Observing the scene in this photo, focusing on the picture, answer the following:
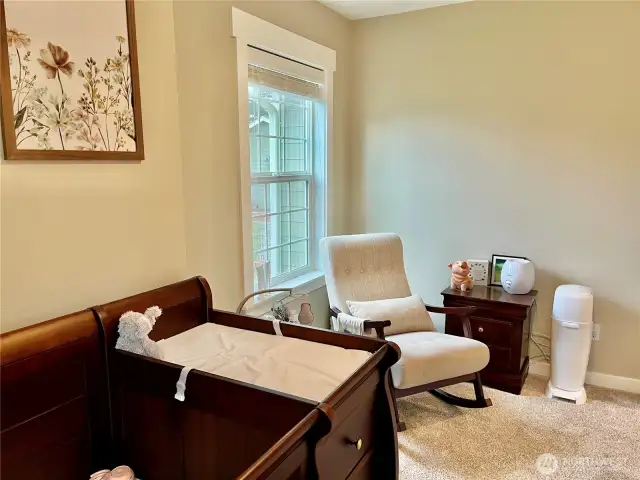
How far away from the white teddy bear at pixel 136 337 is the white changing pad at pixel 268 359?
8cm

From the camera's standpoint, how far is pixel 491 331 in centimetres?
298

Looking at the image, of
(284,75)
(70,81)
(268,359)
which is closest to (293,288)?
(284,75)

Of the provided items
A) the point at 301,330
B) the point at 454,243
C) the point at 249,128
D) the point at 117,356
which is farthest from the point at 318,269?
the point at 117,356

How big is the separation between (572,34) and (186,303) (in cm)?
273

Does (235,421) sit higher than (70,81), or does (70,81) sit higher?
(70,81)

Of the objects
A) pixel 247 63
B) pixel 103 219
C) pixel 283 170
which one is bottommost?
pixel 103 219

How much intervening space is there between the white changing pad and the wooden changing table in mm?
64

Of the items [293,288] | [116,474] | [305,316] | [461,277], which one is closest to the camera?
[116,474]

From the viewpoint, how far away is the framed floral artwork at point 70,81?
1.29 meters

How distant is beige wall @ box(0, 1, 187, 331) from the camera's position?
1337 millimetres

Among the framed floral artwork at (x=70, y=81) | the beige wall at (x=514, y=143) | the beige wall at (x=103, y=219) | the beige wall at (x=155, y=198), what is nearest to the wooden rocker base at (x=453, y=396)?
the beige wall at (x=514, y=143)

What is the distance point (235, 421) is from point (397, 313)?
1712mm

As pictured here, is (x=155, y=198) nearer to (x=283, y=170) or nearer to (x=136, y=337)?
(x=136, y=337)

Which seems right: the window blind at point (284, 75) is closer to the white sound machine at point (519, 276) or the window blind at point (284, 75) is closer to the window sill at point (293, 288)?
the window sill at point (293, 288)
